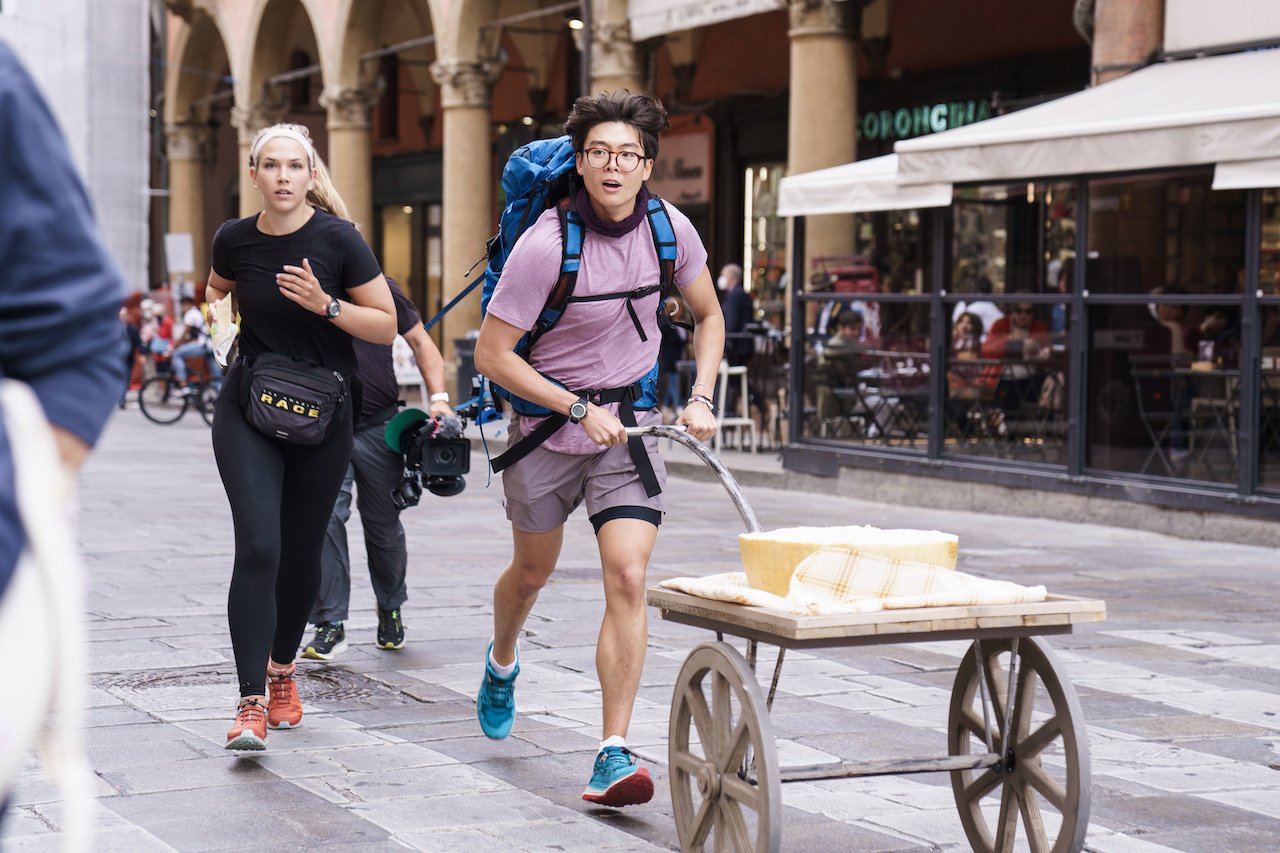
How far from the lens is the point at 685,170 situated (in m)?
26.9

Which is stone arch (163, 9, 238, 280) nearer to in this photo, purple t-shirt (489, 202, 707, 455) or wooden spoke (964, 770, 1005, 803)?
purple t-shirt (489, 202, 707, 455)

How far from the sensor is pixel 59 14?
340 inches

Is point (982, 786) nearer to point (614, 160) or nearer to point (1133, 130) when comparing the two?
point (614, 160)

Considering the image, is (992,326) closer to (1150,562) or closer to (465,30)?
(1150,562)

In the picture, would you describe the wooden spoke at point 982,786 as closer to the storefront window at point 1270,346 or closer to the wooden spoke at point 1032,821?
the wooden spoke at point 1032,821

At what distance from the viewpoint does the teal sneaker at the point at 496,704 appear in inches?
220

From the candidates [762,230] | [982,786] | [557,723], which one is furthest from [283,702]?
[762,230]

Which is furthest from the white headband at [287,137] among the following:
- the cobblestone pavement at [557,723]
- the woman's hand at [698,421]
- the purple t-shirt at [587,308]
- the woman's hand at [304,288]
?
the cobblestone pavement at [557,723]

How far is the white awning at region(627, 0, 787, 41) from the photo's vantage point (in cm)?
1897

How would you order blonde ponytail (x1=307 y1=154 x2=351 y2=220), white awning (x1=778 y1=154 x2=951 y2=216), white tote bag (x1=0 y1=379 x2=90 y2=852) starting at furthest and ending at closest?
white awning (x1=778 y1=154 x2=951 y2=216), blonde ponytail (x1=307 y1=154 x2=351 y2=220), white tote bag (x1=0 y1=379 x2=90 y2=852)

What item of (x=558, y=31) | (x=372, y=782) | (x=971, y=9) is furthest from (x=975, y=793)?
(x=558, y=31)

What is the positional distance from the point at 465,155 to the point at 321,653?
1832 centimetres

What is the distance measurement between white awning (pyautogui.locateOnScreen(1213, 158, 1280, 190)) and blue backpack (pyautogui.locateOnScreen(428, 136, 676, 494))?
21.4ft

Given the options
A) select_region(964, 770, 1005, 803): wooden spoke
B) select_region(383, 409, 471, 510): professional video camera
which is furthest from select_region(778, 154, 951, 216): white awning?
select_region(964, 770, 1005, 803): wooden spoke
